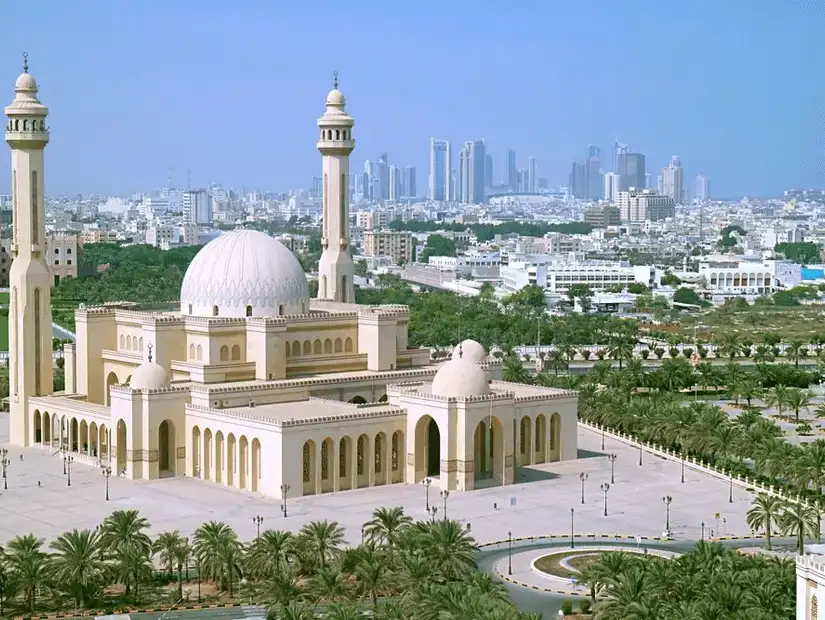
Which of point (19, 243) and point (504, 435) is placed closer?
point (504, 435)

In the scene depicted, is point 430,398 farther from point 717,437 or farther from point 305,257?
point 305,257

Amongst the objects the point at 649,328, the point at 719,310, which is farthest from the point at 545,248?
the point at 649,328

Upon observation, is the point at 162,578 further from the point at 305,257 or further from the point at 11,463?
the point at 305,257

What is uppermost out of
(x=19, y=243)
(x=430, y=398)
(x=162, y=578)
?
(x=19, y=243)

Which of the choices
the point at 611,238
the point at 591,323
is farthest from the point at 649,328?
the point at 611,238

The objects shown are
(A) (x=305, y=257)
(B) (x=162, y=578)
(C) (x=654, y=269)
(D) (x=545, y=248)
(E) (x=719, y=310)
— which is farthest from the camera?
(D) (x=545, y=248)

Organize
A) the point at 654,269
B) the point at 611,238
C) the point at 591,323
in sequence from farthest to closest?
the point at 611,238, the point at 654,269, the point at 591,323

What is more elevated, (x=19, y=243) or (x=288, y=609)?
(x=19, y=243)

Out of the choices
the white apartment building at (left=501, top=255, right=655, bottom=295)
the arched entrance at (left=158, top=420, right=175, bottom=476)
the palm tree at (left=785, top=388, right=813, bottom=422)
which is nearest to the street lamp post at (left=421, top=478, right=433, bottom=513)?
the arched entrance at (left=158, top=420, right=175, bottom=476)
